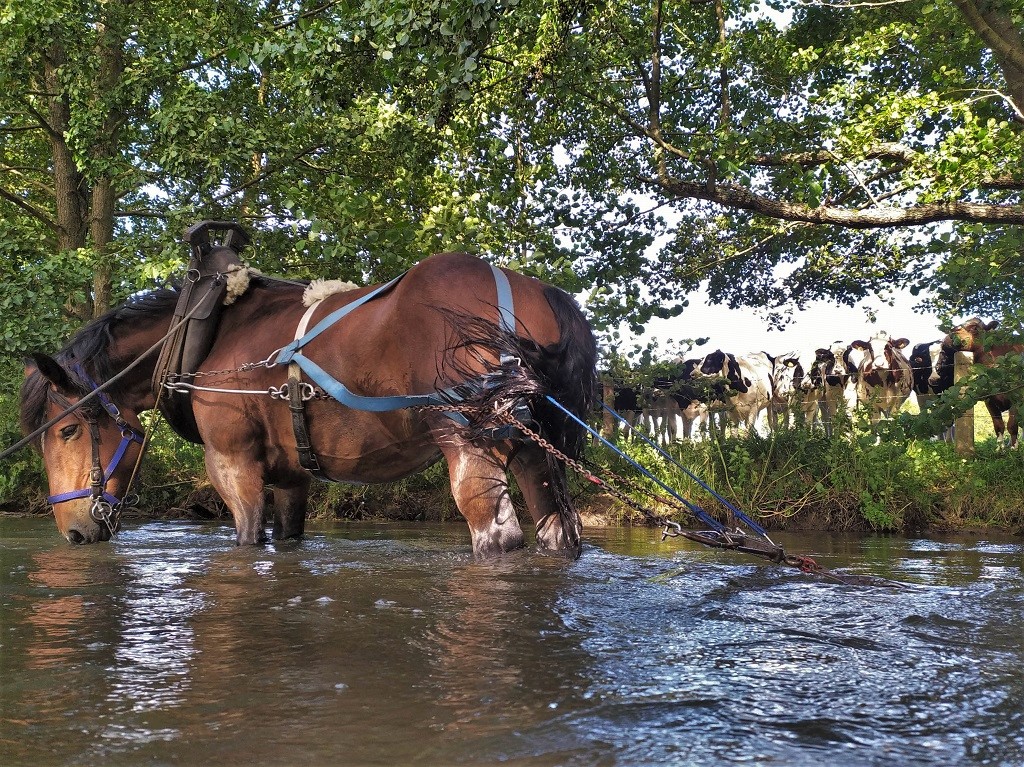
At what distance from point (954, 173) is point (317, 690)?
26.5ft

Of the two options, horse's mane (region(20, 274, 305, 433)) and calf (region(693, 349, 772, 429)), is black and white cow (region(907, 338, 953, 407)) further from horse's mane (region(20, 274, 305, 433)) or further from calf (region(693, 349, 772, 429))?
horse's mane (region(20, 274, 305, 433))

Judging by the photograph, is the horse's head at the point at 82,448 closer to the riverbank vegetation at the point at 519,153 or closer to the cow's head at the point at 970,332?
the riverbank vegetation at the point at 519,153

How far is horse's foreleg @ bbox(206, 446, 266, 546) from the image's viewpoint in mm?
5676

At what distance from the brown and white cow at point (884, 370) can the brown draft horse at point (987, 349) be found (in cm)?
99

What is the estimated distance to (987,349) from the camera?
8820 millimetres

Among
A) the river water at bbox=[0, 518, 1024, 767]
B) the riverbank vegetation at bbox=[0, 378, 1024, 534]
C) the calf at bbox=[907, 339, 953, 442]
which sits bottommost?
the river water at bbox=[0, 518, 1024, 767]

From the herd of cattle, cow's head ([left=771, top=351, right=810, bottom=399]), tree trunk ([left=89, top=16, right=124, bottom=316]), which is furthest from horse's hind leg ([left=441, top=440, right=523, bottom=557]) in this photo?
cow's head ([left=771, top=351, right=810, bottom=399])

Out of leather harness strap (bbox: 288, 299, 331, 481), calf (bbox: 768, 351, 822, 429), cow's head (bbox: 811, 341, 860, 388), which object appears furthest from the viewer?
cow's head (bbox: 811, 341, 860, 388)

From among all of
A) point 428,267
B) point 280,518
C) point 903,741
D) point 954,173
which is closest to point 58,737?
point 903,741

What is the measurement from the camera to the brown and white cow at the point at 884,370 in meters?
15.4

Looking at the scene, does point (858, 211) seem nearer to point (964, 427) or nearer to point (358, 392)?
point (964, 427)

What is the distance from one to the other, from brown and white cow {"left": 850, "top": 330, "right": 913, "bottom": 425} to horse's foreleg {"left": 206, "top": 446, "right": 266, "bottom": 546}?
38.4ft

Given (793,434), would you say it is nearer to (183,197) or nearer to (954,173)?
(954,173)

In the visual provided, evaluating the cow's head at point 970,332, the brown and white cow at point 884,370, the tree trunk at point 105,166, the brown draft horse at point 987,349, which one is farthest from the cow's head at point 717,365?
the tree trunk at point 105,166
